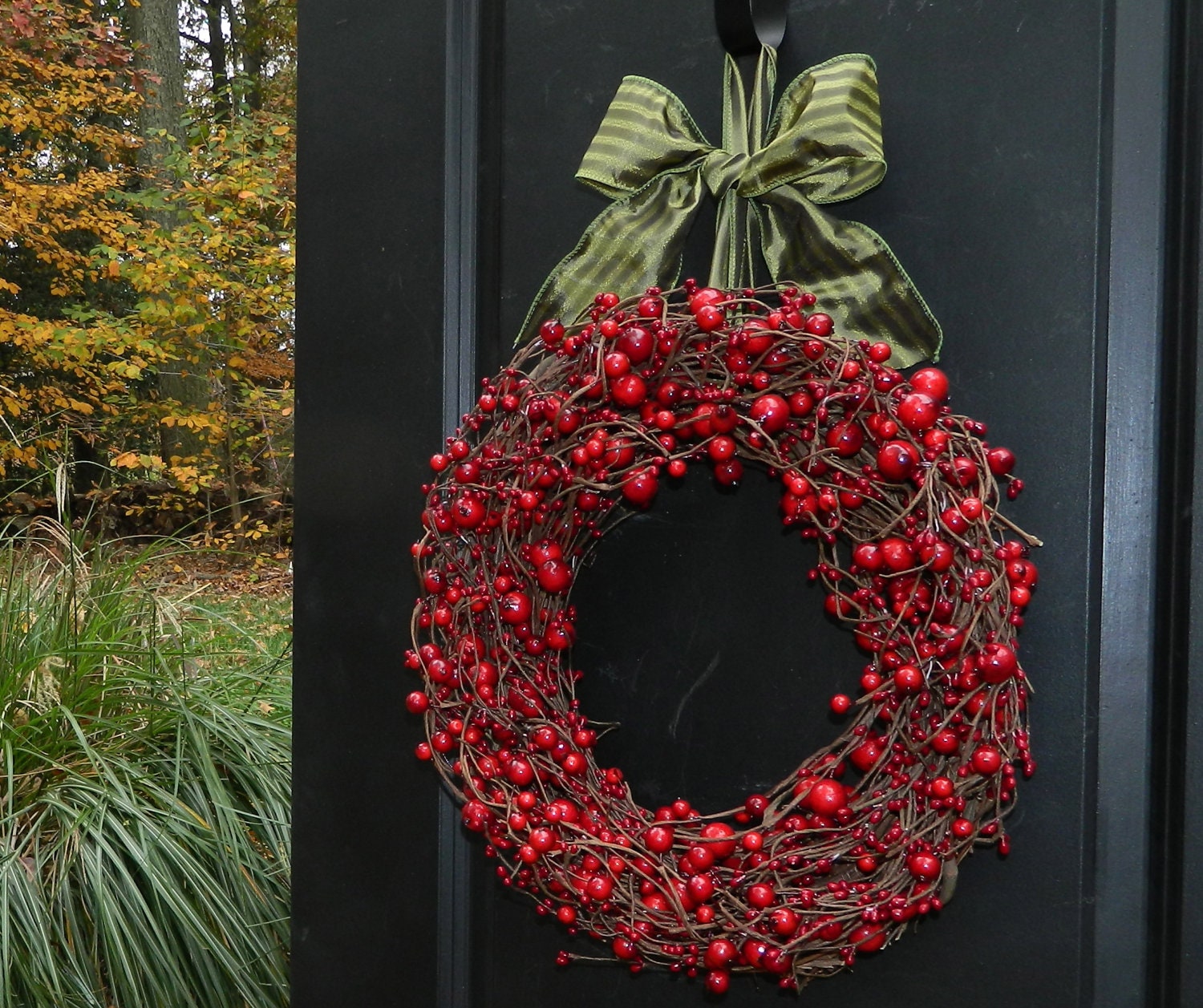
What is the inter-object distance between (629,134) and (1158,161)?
0.94 feet

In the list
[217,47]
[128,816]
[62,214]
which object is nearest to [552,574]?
[128,816]

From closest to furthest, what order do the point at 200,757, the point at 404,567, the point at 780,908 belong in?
the point at 780,908 → the point at 404,567 → the point at 200,757

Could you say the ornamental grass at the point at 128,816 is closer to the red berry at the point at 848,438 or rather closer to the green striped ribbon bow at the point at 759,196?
the green striped ribbon bow at the point at 759,196

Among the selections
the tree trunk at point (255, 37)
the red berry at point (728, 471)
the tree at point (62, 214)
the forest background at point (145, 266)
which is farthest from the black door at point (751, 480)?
the tree trunk at point (255, 37)

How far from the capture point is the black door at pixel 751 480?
0.49 m

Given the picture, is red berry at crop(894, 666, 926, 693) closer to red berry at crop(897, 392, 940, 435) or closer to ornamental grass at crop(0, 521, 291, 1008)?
red berry at crop(897, 392, 940, 435)

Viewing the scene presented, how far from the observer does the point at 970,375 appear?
0.53 meters

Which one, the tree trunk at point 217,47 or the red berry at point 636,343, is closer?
the red berry at point 636,343

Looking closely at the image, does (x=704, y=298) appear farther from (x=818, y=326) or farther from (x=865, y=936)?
(x=865, y=936)

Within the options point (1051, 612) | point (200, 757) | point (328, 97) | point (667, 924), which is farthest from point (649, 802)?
point (200, 757)

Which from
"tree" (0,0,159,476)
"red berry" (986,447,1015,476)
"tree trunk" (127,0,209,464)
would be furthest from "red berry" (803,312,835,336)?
"tree trunk" (127,0,209,464)

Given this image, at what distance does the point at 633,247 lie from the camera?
57 cm

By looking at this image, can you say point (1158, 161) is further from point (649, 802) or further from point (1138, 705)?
point (649, 802)

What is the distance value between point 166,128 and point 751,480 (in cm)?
458
